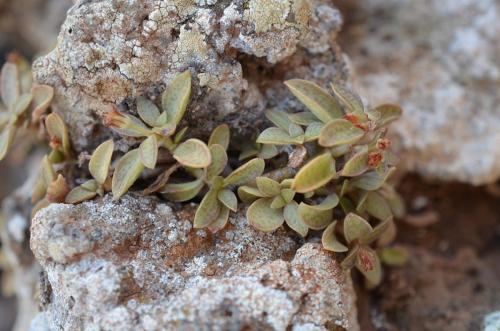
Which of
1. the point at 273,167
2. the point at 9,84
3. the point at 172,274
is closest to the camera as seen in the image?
the point at 172,274

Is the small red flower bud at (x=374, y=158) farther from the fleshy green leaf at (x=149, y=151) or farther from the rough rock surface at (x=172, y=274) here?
the fleshy green leaf at (x=149, y=151)

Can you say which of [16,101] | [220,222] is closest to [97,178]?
[220,222]

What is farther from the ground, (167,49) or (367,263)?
(167,49)

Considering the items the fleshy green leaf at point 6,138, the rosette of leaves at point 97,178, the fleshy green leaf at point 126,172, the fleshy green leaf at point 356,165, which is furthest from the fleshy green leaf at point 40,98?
the fleshy green leaf at point 356,165

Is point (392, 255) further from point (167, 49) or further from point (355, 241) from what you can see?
point (167, 49)

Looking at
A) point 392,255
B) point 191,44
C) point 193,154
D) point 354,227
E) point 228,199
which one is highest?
point 191,44

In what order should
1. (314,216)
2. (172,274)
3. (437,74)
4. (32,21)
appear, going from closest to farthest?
(172,274) < (314,216) < (437,74) < (32,21)

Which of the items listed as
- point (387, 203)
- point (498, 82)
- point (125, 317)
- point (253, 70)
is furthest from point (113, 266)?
point (498, 82)
